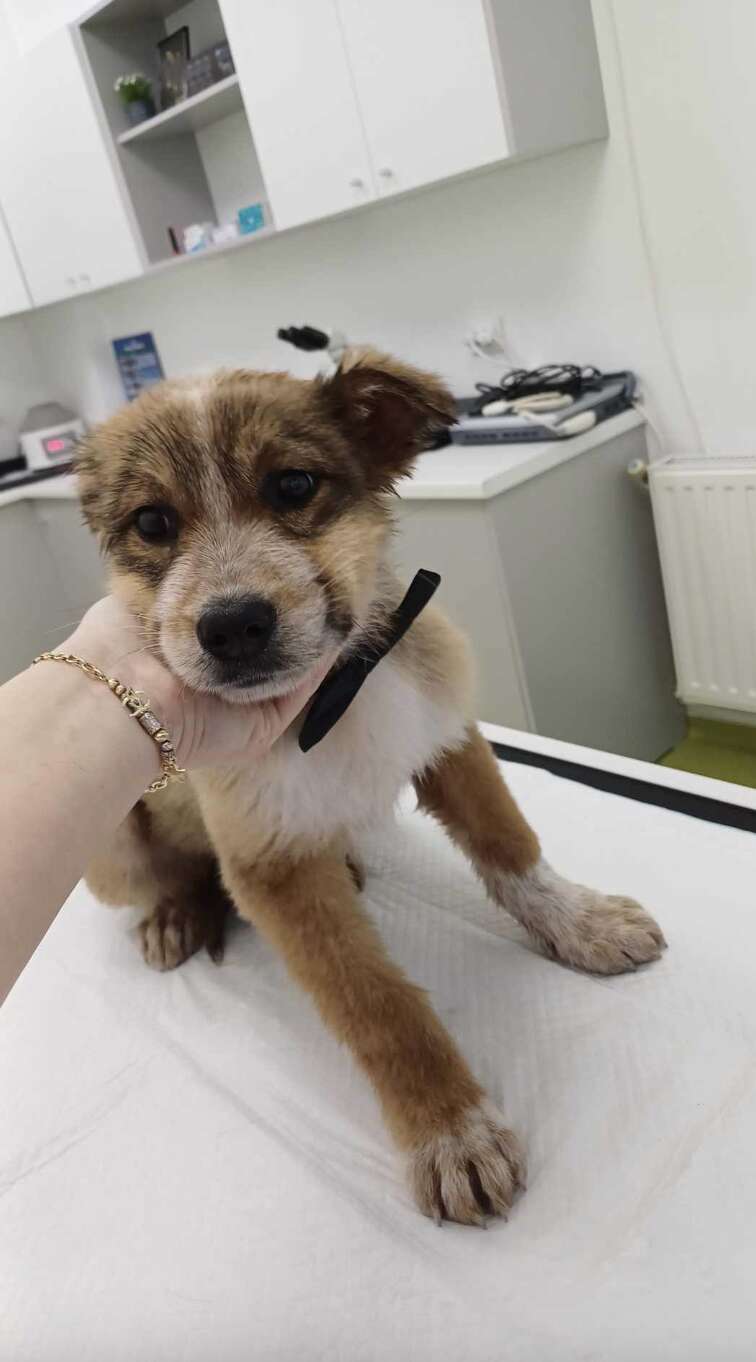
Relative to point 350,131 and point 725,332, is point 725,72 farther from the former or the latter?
point 350,131

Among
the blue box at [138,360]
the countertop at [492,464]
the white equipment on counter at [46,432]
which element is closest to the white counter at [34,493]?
the white equipment on counter at [46,432]

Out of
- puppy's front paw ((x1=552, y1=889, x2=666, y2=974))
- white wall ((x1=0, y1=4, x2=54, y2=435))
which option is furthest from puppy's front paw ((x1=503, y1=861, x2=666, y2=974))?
white wall ((x1=0, y1=4, x2=54, y2=435))

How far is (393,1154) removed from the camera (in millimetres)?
872

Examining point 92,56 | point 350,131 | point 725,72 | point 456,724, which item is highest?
point 92,56

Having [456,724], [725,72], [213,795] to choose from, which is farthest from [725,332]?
[213,795]

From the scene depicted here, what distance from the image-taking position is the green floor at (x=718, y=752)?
241 centimetres

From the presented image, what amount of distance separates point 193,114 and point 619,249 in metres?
1.69

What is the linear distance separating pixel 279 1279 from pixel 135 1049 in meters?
0.38

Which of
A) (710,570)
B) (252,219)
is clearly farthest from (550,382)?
(252,219)

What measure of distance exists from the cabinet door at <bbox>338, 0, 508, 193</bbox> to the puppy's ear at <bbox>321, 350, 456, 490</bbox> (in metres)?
1.34

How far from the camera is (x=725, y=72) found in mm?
1901

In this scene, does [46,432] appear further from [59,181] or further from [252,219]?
[252,219]

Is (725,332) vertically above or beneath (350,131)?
beneath

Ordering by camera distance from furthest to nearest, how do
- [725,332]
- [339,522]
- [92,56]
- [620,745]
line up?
[92,56] < [620,745] < [725,332] < [339,522]
